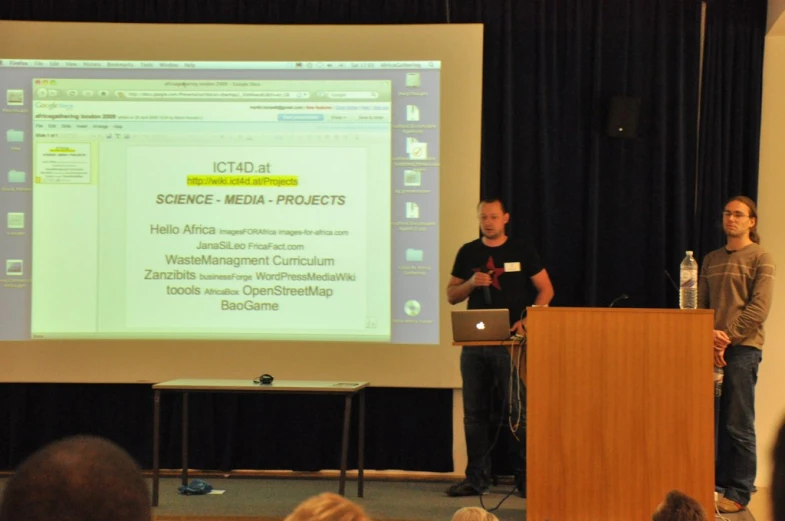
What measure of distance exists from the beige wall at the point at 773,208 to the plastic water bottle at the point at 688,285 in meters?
0.88

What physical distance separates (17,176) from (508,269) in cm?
285

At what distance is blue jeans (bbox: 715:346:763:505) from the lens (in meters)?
4.44

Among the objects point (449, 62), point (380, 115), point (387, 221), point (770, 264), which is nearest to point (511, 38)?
point (449, 62)

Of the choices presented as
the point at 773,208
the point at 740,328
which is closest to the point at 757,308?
the point at 740,328

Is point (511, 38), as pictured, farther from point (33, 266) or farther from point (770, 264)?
point (33, 266)

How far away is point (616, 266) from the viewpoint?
532 cm

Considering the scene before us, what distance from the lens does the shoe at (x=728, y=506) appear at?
4.38m

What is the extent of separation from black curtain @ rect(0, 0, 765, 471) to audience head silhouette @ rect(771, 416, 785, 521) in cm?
450

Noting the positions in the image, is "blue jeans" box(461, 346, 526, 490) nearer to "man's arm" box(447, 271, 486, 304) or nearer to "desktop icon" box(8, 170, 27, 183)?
"man's arm" box(447, 271, 486, 304)

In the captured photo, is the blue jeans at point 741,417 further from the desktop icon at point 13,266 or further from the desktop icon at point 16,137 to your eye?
the desktop icon at point 16,137

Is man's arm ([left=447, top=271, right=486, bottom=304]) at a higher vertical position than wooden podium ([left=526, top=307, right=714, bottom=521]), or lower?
higher

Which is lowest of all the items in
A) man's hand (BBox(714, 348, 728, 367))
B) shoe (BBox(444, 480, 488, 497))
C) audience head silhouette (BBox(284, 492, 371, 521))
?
shoe (BBox(444, 480, 488, 497))

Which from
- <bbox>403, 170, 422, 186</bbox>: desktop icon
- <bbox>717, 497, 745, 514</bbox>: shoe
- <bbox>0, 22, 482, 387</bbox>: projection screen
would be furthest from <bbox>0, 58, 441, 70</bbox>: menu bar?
<bbox>717, 497, 745, 514</bbox>: shoe

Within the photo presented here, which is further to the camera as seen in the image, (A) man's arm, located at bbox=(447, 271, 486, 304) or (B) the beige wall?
(B) the beige wall
